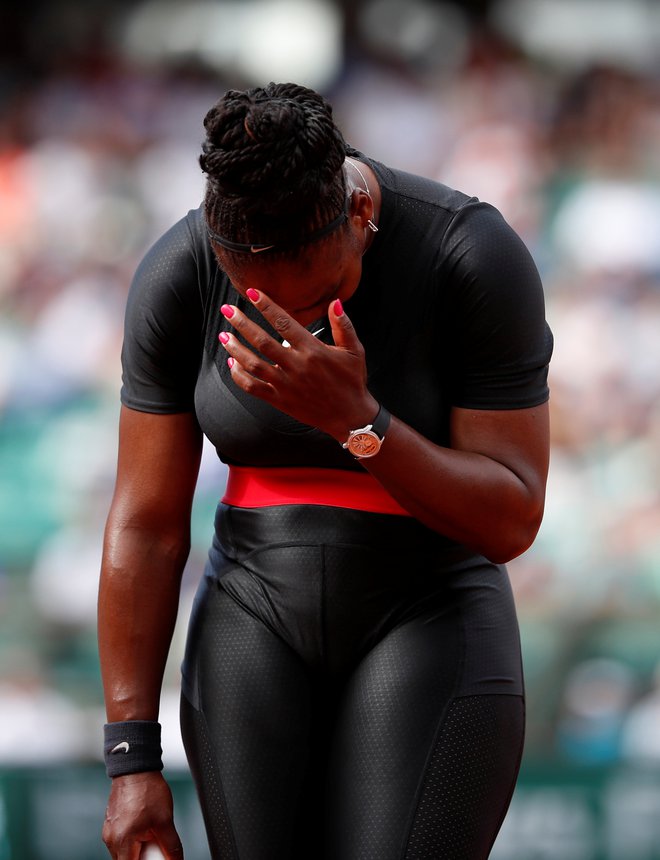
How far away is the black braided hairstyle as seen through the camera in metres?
1.62

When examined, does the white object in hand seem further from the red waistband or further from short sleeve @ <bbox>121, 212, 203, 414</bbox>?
short sleeve @ <bbox>121, 212, 203, 414</bbox>

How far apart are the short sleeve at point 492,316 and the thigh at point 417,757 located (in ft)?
1.12

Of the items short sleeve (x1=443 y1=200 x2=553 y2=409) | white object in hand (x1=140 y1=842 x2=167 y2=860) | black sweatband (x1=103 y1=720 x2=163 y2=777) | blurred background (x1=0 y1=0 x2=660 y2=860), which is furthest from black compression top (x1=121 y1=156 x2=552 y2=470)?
blurred background (x1=0 y1=0 x2=660 y2=860)

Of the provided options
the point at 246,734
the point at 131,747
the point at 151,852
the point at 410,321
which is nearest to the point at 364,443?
the point at 410,321

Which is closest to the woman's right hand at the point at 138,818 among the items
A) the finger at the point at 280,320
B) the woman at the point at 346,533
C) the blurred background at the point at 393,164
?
the woman at the point at 346,533

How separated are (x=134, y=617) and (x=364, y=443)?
521mm

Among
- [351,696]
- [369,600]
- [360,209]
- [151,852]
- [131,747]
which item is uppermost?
[360,209]

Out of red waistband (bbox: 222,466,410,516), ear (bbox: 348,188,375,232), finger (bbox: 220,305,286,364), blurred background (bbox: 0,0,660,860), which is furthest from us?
blurred background (bbox: 0,0,660,860)

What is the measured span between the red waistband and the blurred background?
2627 millimetres

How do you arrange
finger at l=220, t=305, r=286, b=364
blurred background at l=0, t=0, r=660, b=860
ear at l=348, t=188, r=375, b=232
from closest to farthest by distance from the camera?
finger at l=220, t=305, r=286, b=364 < ear at l=348, t=188, r=375, b=232 < blurred background at l=0, t=0, r=660, b=860

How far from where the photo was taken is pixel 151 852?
1.93 meters

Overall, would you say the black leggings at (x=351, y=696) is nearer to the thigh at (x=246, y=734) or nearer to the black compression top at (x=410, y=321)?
the thigh at (x=246, y=734)

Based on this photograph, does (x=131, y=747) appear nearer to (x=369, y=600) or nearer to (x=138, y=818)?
(x=138, y=818)

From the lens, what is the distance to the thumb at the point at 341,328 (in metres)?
1.62
